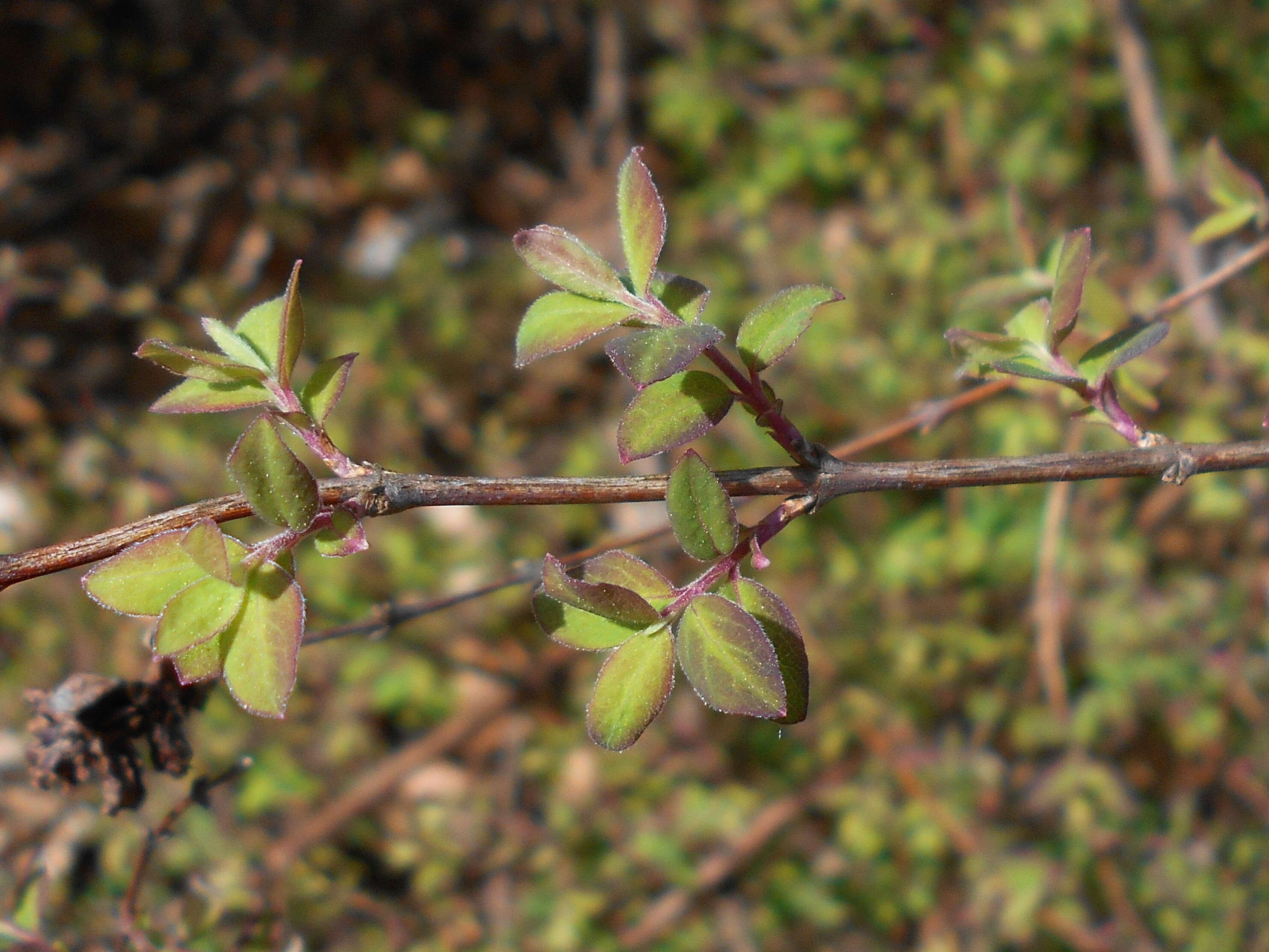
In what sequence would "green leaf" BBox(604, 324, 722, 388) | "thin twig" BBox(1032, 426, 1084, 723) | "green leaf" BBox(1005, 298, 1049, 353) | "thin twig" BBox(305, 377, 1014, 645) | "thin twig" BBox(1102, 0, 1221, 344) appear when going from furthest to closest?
"thin twig" BBox(1102, 0, 1221, 344)
"thin twig" BBox(1032, 426, 1084, 723)
"thin twig" BBox(305, 377, 1014, 645)
"green leaf" BBox(1005, 298, 1049, 353)
"green leaf" BBox(604, 324, 722, 388)

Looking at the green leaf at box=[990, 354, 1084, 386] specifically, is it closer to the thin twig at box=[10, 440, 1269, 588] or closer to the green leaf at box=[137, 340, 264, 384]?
the thin twig at box=[10, 440, 1269, 588]

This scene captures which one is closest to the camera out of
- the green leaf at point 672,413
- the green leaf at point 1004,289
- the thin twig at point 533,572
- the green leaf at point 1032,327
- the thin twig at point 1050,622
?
the green leaf at point 672,413

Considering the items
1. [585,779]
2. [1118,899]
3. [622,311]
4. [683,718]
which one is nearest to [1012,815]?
[1118,899]

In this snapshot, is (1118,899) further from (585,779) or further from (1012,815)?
(585,779)

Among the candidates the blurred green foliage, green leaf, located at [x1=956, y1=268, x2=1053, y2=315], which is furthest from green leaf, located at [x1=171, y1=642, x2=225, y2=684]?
the blurred green foliage

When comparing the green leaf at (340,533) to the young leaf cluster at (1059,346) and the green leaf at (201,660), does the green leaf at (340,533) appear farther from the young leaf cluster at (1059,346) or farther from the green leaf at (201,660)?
the young leaf cluster at (1059,346)

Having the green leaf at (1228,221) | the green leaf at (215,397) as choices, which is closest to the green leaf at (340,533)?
the green leaf at (215,397)

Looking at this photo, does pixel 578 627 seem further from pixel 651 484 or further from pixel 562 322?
pixel 562 322

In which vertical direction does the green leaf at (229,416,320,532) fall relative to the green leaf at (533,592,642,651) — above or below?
above
